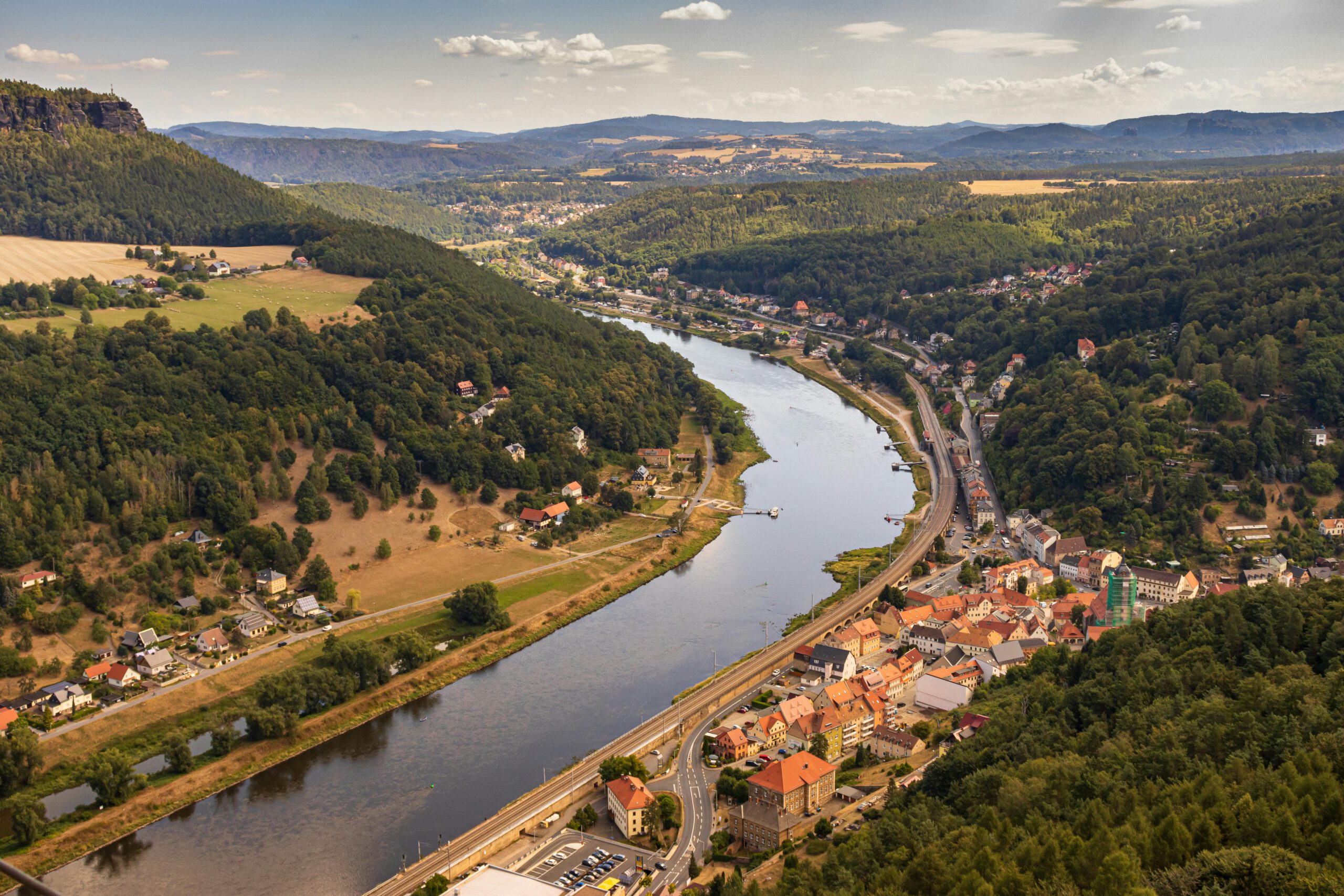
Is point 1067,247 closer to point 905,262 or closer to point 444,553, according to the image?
point 905,262

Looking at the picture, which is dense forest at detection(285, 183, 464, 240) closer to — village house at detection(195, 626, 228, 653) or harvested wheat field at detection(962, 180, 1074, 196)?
harvested wheat field at detection(962, 180, 1074, 196)

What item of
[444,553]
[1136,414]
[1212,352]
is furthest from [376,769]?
[1212,352]

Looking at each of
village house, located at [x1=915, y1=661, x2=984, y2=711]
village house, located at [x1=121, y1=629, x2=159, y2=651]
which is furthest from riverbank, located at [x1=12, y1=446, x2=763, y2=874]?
village house, located at [x1=915, y1=661, x2=984, y2=711]

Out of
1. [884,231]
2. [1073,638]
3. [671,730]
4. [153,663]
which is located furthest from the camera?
[884,231]

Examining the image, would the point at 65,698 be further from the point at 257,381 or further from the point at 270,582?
the point at 257,381

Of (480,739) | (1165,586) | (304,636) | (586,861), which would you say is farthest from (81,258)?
(1165,586)

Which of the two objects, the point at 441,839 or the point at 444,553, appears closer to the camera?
the point at 441,839
